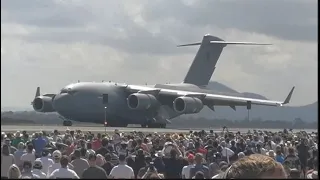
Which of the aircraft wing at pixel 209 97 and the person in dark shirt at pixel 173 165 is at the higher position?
the aircraft wing at pixel 209 97

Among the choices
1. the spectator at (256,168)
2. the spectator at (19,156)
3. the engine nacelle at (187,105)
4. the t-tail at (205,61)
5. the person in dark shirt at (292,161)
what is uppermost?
the t-tail at (205,61)

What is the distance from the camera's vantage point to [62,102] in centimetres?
4888

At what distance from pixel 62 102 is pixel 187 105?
822cm

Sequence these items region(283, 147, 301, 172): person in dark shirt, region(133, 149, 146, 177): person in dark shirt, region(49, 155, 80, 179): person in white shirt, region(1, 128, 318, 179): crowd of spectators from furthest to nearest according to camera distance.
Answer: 1. region(283, 147, 301, 172): person in dark shirt
2. region(133, 149, 146, 177): person in dark shirt
3. region(49, 155, 80, 179): person in white shirt
4. region(1, 128, 318, 179): crowd of spectators

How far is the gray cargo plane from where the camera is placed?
48.9m

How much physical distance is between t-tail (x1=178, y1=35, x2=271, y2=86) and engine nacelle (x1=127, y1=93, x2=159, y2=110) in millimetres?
12415

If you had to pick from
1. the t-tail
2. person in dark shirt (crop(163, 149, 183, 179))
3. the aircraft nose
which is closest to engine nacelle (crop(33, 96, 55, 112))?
the aircraft nose

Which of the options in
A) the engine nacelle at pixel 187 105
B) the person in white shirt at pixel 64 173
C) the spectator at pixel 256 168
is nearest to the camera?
the spectator at pixel 256 168

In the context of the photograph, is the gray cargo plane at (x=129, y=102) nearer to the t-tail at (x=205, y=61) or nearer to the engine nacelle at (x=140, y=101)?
the engine nacelle at (x=140, y=101)

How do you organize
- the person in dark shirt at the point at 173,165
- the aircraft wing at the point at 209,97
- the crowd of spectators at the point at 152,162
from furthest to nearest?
the aircraft wing at the point at 209,97 < the person in dark shirt at the point at 173,165 < the crowd of spectators at the point at 152,162

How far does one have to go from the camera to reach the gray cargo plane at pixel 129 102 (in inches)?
1927

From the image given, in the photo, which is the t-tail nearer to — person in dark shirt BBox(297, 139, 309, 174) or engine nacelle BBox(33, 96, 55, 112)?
engine nacelle BBox(33, 96, 55, 112)

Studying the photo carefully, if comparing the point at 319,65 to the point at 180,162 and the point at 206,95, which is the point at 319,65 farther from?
the point at 206,95

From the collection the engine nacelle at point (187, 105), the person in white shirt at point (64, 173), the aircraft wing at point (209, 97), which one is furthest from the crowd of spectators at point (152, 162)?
the aircraft wing at point (209, 97)
